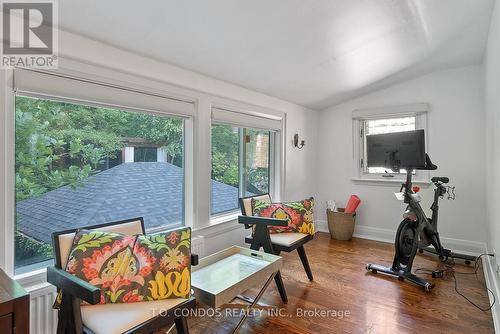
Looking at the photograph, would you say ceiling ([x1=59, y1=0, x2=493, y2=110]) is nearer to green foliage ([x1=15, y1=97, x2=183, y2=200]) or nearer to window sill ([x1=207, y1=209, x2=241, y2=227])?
green foliage ([x1=15, y1=97, x2=183, y2=200])

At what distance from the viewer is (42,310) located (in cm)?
167

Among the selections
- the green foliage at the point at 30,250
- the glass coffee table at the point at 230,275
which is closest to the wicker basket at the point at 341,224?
the glass coffee table at the point at 230,275

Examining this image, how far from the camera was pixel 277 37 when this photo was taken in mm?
2283

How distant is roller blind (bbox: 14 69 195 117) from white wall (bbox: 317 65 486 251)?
3097 millimetres

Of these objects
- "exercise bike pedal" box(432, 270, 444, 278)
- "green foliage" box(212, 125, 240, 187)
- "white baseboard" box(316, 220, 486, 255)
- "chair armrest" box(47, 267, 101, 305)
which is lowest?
"exercise bike pedal" box(432, 270, 444, 278)

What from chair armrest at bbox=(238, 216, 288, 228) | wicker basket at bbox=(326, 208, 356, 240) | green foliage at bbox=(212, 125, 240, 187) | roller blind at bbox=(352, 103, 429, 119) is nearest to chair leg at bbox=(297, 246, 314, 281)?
chair armrest at bbox=(238, 216, 288, 228)

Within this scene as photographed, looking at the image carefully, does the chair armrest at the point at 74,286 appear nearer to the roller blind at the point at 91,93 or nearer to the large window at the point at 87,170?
the large window at the point at 87,170

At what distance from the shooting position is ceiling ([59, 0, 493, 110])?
177 cm

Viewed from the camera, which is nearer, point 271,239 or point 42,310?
point 42,310

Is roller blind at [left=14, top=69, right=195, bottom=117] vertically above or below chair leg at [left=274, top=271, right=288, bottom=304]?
above

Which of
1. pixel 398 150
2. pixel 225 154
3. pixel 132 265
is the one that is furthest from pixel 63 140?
pixel 398 150

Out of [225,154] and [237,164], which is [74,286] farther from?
[237,164]

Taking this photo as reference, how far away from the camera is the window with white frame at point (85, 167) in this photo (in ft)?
5.66

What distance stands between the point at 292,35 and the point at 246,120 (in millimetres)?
1139
